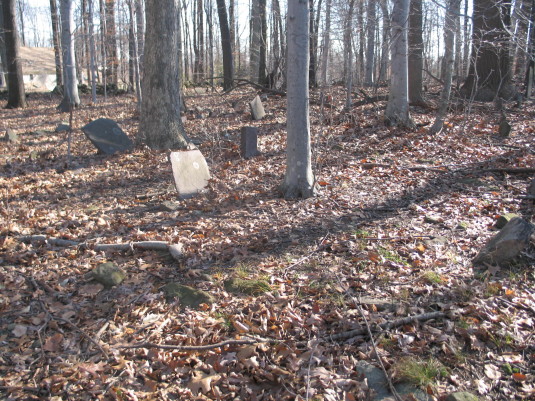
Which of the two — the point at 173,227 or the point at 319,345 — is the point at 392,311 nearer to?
the point at 319,345

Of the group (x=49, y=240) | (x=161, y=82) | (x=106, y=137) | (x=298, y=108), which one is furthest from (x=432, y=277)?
(x=106, y=137)

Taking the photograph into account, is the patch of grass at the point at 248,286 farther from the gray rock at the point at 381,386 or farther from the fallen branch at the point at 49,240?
the fallen branch at the point at 49,240

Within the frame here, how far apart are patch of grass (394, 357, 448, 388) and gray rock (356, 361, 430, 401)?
5 cm

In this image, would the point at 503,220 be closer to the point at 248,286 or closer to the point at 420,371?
the point at 420,371

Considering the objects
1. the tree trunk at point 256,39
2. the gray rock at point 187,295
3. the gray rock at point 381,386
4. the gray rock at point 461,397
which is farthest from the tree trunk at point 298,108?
the tree trunk at point 256,39

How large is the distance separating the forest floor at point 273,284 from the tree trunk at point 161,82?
5.05 ft

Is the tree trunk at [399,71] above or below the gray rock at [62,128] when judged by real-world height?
above

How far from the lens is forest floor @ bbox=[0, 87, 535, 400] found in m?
3.12

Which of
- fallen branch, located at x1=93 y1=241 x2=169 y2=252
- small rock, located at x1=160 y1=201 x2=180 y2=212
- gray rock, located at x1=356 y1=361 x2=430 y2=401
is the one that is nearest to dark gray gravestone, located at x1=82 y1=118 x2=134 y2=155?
small rock, located at x1=160 y1=201 x2=180 y2=212

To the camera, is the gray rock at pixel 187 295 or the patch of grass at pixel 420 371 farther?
the gray rock at pixel 187 295

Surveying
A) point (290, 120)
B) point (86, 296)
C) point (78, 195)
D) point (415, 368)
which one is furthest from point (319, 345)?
point (78, 195)

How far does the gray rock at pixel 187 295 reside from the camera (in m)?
4.06

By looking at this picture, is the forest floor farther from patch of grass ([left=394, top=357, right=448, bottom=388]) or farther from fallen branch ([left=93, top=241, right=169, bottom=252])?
fallen branch ([left=93, top=241, right=169, bottom=252])

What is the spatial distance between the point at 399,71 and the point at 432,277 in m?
7.27
